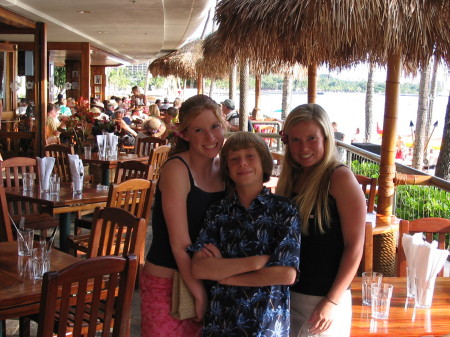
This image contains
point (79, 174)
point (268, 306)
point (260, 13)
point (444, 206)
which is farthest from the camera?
point (444, 206)

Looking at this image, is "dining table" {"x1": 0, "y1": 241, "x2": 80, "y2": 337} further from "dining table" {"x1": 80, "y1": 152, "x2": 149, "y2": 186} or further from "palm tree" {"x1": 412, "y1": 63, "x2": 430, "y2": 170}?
"palm tree" {"x1": 412, "y1": 63, "x2": 430, "y2": 170}

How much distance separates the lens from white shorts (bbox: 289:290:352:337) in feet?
6.28

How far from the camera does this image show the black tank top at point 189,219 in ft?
6.38

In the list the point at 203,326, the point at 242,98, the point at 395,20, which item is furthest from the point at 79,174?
the point at 242,98

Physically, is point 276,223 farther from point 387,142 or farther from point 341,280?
point 387,142

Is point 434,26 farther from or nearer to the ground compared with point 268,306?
farther from the ground

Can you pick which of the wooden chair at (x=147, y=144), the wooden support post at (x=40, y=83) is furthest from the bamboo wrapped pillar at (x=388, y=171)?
the wooden support post at (x=40, y=83)

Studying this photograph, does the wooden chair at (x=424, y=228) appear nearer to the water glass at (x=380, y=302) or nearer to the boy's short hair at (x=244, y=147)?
the water glass at (x=380, y=302)

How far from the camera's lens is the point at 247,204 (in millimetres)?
1910

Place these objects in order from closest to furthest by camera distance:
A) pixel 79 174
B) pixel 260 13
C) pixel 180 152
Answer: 1. pixel 180 152
2. pixel 260 13
3. pixel 79 174

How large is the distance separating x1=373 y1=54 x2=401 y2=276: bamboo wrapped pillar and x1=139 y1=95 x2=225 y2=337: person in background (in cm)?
242

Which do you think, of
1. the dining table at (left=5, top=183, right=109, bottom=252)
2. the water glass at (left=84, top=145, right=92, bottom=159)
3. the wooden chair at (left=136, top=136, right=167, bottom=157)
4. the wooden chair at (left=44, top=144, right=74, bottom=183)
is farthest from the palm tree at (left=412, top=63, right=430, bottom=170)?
the dining table at (left=5, top=183, right=109, bottom=252)

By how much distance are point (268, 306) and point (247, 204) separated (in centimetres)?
35

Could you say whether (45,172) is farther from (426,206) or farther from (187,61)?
(187,61)
